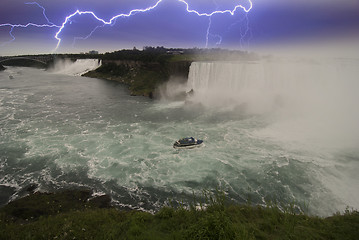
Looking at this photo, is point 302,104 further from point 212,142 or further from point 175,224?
point 175,224

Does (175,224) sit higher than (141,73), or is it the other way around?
(141,73)

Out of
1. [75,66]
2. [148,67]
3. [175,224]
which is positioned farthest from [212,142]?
[75,66]

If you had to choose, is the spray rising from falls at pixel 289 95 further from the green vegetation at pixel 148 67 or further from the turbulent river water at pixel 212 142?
the green vegetation at pixel 148 67

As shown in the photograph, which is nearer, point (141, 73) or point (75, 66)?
point (141, 73)

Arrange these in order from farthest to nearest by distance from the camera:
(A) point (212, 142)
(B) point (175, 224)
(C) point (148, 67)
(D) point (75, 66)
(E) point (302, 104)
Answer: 1. (D) point (75, 66)
2. (C) point (148, 67)
3. (E) point (302, 104)
4. (A) point (212, 142)
5. (B) point (175, 224)

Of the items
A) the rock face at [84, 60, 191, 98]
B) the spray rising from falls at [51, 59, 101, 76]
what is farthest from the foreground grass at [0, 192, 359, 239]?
the spray rising from falls at [51, 59, 101, 76]

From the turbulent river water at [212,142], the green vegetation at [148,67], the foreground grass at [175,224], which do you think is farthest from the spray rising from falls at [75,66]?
the foreground grass at [175,224]

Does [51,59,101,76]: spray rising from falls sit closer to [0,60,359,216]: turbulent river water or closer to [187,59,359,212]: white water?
[0,60,359,216]: turbulent river water
